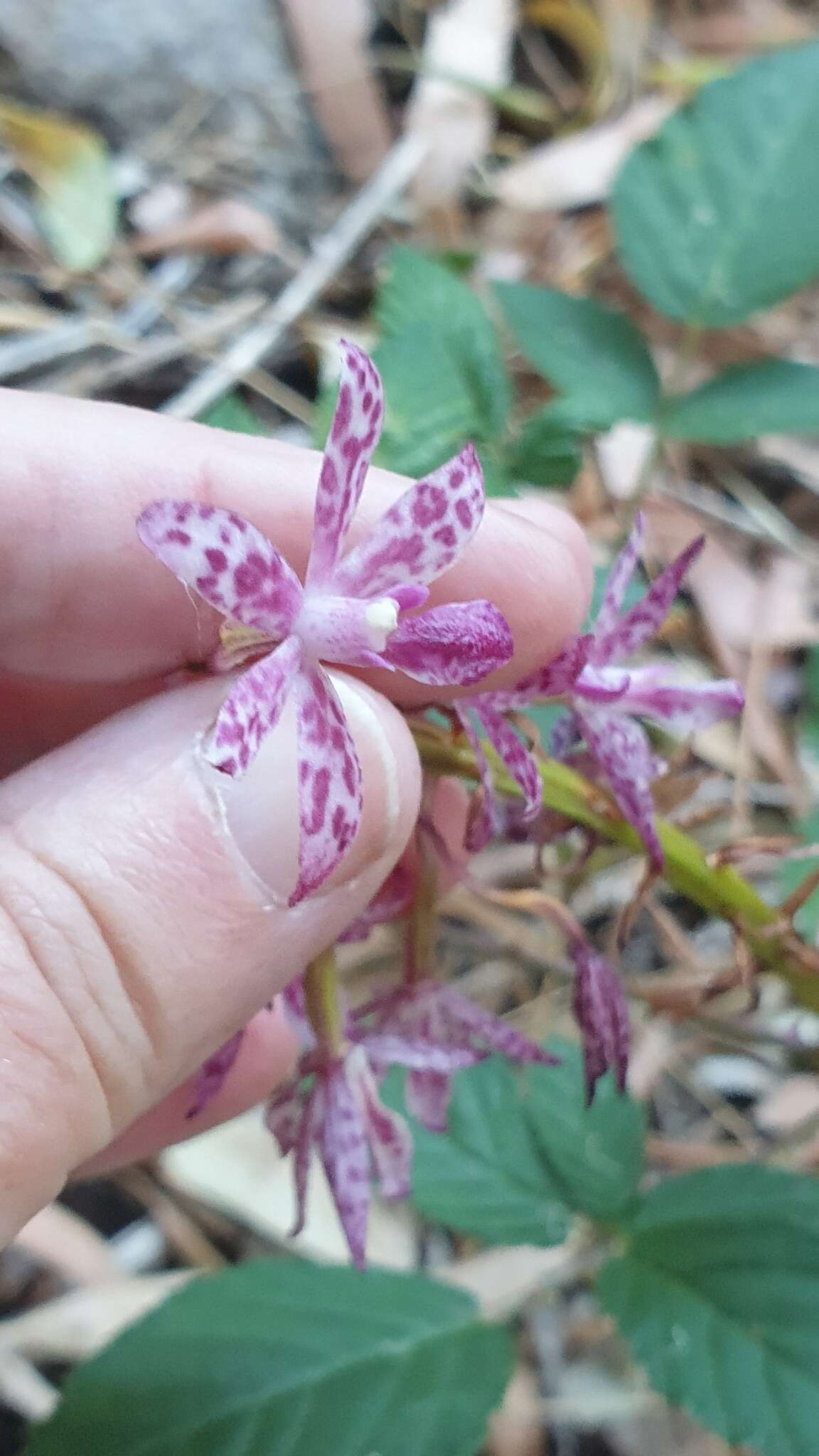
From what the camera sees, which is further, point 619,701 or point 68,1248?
point 68,1248

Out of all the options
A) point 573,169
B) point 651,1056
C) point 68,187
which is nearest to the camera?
point 651,1056

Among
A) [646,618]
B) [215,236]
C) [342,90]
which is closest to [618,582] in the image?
[646,618]

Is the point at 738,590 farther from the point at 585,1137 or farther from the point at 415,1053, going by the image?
the point at 415,1053

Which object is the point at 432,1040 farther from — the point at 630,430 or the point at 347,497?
the point at 630,430

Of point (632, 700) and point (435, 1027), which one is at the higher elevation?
point (632, 700)

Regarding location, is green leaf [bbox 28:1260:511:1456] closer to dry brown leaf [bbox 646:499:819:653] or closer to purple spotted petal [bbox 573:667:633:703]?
purple spotted petal [bbox 573:667:633:703]

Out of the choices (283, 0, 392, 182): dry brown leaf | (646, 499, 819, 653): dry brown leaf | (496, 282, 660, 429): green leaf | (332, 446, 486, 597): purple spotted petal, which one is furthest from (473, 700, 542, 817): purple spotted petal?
(283, 0, 392, 182): dry brown leaf

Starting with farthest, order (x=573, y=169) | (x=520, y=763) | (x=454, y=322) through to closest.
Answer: (x=573, y=169), (x=454, y=322), (x=520, y=763)
